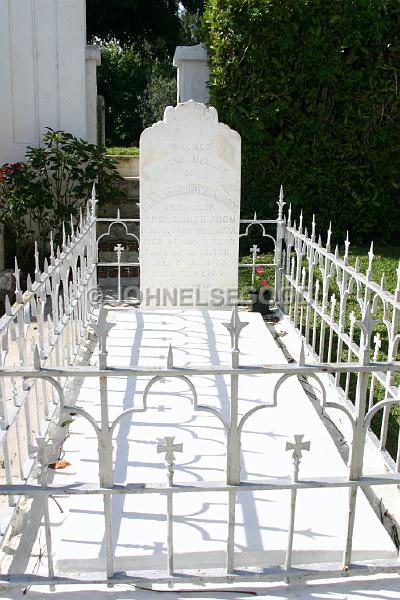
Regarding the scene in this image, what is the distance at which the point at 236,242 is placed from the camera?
5.74m

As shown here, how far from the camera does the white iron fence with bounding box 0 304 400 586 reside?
7.15 ft

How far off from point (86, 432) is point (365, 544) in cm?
165

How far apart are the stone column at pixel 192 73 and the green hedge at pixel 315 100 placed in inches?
43.3

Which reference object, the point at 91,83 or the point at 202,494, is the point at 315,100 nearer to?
the point at 91,83

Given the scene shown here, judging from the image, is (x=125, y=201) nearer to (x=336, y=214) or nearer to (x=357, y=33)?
(x=336, y=214)

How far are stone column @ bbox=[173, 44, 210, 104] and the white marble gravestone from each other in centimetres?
448

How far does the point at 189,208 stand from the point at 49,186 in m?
2.65

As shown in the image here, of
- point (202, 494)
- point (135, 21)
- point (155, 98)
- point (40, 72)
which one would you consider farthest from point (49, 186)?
point (155, 98)

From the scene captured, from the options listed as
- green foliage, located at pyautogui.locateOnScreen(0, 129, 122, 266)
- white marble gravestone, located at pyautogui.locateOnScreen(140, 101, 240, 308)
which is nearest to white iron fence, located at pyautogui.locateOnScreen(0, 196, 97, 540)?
white marble gravestone, located at pyautogui.locateOnScreen(140, 101, 240, 308)

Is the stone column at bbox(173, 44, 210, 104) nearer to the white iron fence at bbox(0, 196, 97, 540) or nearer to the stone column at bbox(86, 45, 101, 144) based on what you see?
the stone column at bbox(86, 45, 101, 144)

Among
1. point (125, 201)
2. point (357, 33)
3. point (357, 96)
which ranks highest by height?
point (357, 33)

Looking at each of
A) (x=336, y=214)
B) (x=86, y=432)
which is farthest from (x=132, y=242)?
(x=86, y=432)

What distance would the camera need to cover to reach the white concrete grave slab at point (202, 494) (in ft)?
8.18

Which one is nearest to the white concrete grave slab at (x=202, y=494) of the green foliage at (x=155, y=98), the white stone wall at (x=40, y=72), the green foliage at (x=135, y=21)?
the white stone wall at (x=40, y=72)
